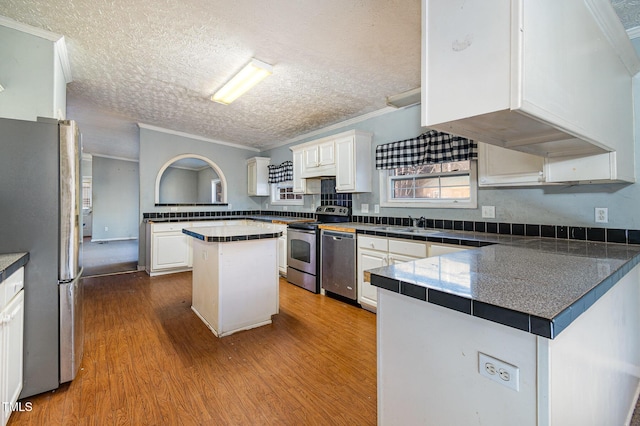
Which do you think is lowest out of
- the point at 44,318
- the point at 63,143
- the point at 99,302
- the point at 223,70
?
the point at 99,302

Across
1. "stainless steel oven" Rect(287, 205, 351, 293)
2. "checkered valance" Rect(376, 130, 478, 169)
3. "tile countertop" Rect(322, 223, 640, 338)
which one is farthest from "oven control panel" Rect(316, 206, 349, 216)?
"tile countertop" Rect(322, 223, 640, 338)

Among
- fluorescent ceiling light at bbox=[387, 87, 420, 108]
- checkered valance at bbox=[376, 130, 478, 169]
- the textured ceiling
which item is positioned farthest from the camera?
fluorescent ceiling light at bbox=[387, 87, 420, 108]

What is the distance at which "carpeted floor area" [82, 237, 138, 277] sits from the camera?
4930 millimetres

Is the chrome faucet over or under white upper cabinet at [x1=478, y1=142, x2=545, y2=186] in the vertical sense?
under

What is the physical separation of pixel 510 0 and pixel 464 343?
110 cm

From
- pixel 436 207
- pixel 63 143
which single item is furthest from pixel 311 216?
pixel 63 143

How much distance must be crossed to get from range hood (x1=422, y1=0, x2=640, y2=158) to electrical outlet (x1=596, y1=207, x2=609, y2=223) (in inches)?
33.6

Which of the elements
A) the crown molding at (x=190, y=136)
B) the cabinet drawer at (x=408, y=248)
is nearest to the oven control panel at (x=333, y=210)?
the cabinet drawer at (x=408, y=248)

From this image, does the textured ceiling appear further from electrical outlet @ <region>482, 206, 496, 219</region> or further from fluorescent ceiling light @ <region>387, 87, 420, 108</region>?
electrical outlet @ <region>482, 206, 496, 219</region>

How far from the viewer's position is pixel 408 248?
266 centimetres

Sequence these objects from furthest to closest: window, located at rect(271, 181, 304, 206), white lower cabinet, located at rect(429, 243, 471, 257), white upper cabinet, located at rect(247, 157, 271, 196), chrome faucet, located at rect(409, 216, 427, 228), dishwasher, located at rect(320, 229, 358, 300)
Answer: white upper cabinet, located at rect(247, 157, 271, 196), window, located at rect(271, 181, 304, 206), dishwasher, located at rect(320, 229, 358, 300), chrome faucet, located at rect(409, 216, 427, 228), white lower cabinet, located at rect(429, 243, 471, 257)

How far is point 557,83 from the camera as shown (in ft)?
3.59

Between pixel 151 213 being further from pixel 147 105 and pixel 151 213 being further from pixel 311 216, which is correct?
pixel 311 216

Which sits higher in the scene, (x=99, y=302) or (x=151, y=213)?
(x=151, y=213)
